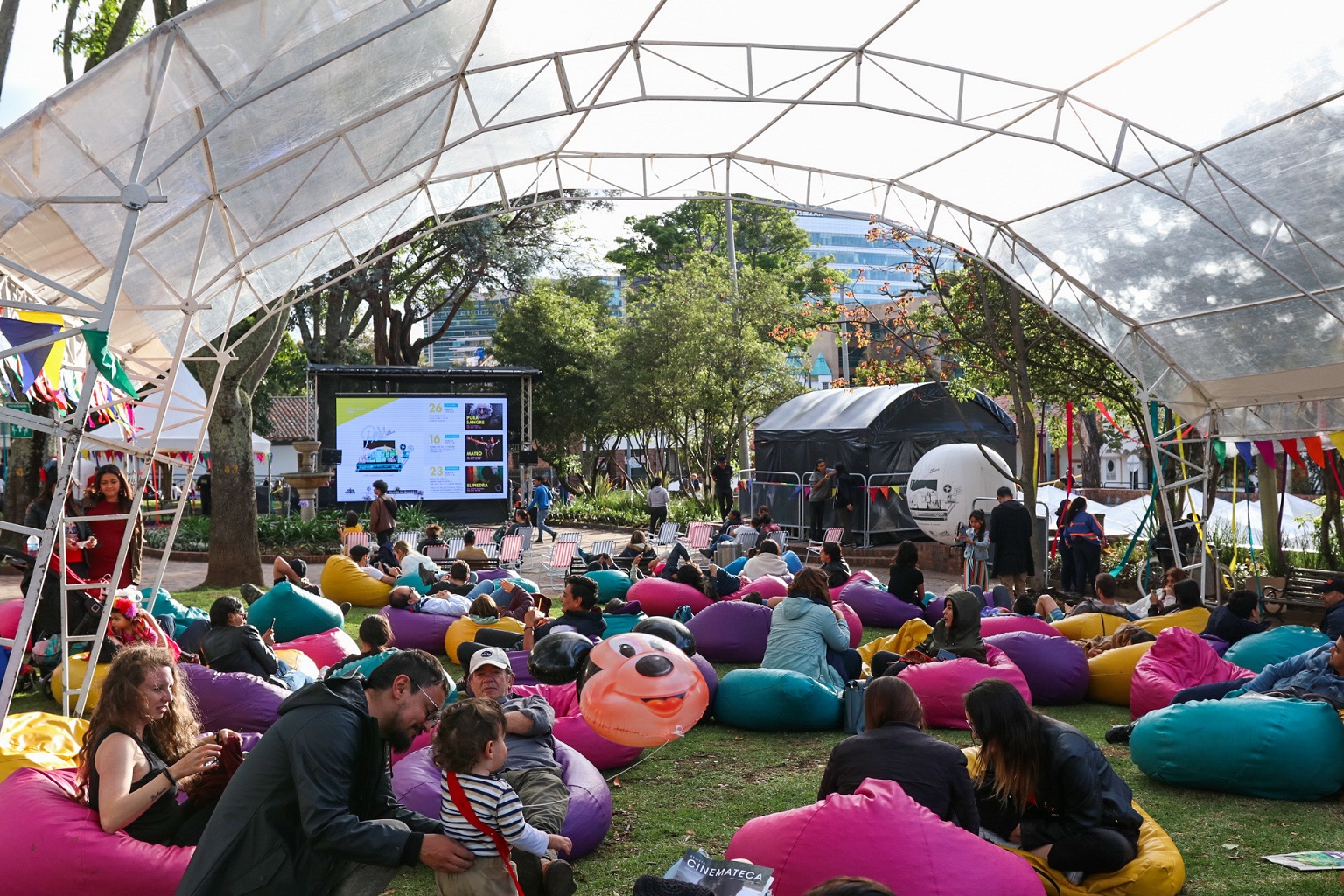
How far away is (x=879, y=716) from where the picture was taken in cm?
484

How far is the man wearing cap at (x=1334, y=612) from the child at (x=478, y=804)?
659 cm

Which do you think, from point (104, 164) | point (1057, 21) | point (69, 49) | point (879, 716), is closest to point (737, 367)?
point (69, 49)

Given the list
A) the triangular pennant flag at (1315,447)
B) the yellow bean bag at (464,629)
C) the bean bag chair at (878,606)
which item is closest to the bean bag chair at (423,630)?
the yellow bean bag at (464,629)

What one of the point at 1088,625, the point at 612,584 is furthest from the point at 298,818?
the point at 612,584

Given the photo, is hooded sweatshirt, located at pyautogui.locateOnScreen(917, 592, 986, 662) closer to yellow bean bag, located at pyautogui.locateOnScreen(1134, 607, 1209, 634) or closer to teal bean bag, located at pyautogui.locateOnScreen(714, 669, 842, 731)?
teal bean bag, located at pyautogui.locateOnScreen(714, 669, 842, 731)

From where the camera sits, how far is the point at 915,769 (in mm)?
4645

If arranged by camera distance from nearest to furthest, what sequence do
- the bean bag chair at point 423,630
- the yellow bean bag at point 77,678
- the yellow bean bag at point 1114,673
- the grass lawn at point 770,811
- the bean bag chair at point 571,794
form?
the grass lawn at point 770,811 → the bean bag chair at point 571,794 → the yellow bean bag at point 77,678 → the yellow bean bag at point 1114,673 → the bean bag chair at point 423,630

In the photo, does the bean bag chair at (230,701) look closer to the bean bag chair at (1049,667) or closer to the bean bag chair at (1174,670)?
the bean bag chair at (1049,667)

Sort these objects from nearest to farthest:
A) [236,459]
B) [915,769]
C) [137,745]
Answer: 1. [137,745]
2. [915,769]
3. [236,459]

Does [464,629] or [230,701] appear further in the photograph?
[464,629]

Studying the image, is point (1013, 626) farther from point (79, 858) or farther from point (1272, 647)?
point (79, 858)

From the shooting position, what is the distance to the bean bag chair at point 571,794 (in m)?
5.29

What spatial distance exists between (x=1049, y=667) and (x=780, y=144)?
612 centimetres

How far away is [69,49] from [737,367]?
1690 centimetres
